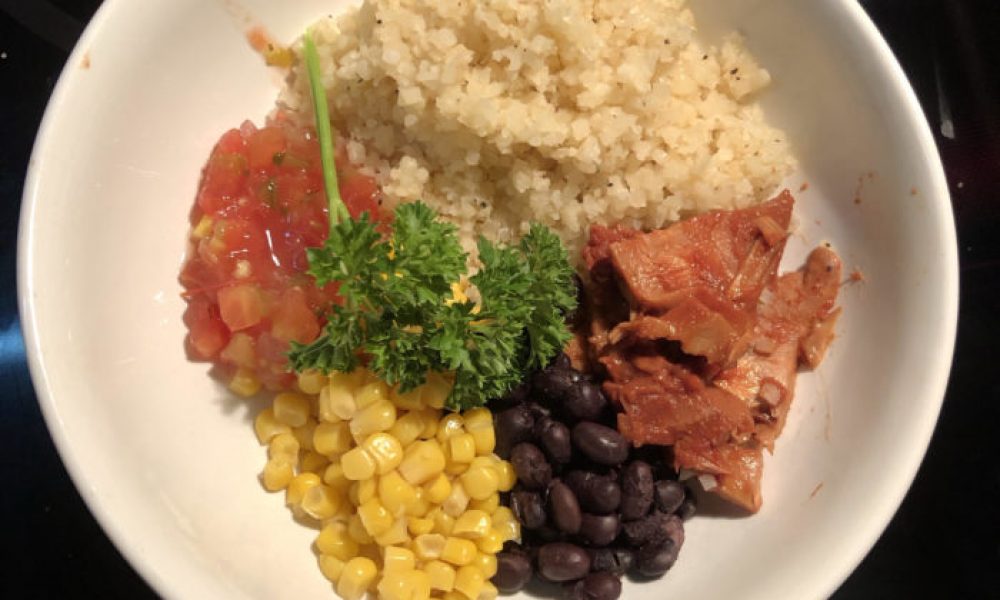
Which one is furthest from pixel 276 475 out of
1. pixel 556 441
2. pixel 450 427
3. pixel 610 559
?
pixel 610 559

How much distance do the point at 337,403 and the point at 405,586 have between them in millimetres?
670

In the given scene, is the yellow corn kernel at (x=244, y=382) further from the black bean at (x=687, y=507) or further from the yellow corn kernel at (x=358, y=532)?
the black bean at (x=687, y=507)

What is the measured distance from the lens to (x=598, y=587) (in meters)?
2.73

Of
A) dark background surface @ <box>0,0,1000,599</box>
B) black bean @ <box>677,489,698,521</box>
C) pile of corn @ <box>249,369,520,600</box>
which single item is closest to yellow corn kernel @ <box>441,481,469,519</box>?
pile of corn @ <box>249,369,520,600</box>

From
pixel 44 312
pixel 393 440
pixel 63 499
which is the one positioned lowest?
pixel 63 499

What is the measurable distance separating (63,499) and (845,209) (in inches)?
139

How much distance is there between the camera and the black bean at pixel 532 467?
2.77 metres

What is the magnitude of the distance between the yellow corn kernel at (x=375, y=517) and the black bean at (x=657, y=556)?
3.03 feet

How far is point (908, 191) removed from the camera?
9.56 ft

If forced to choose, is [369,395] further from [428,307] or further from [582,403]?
[582,403]

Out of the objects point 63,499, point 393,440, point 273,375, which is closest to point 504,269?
point 393,440

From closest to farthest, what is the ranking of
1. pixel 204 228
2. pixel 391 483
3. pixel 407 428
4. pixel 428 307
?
pixel 428 307, pixel 391 483, pixel 407 428, pixel 204 228

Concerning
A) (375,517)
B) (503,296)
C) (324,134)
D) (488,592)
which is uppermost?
(324,134)

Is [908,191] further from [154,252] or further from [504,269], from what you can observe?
[154,252]
